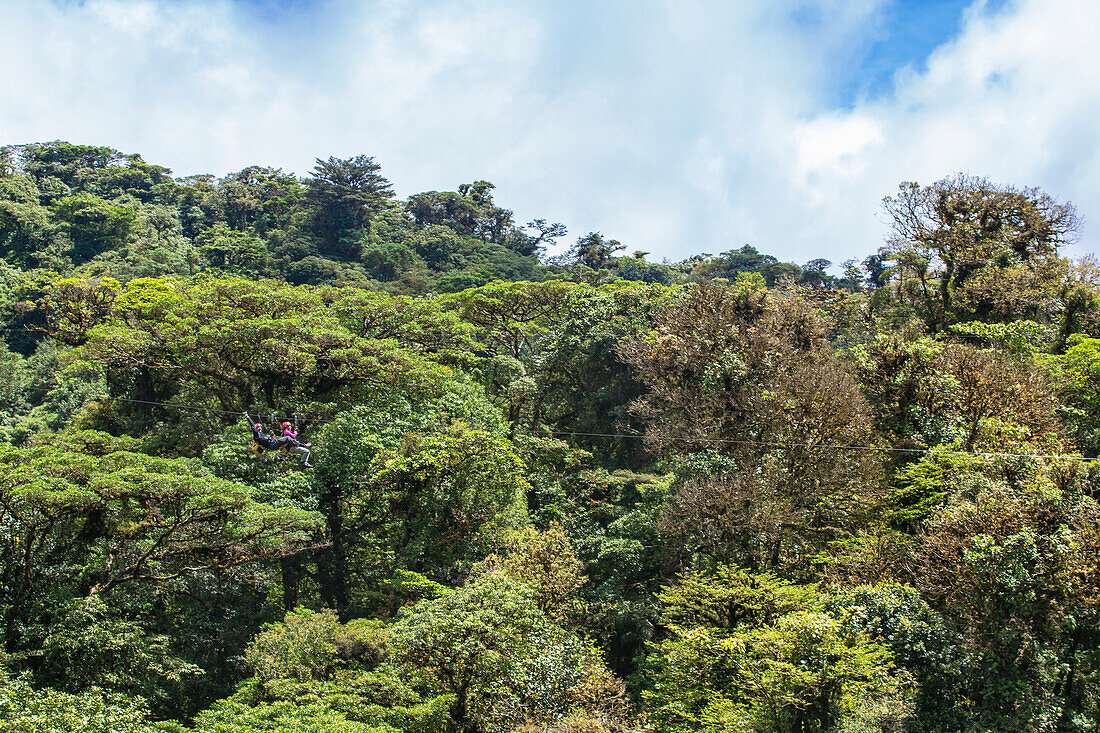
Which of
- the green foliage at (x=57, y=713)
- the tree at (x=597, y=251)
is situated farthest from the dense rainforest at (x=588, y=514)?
the tree at (x=597, y=251)

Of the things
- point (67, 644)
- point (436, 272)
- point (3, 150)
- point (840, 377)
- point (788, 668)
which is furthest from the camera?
point (3, 150)

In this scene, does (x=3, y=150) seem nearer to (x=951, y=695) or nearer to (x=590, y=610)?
(x=590, y=610)

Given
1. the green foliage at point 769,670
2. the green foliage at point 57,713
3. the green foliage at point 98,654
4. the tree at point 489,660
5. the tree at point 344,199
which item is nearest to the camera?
the green foliage at point 57,713

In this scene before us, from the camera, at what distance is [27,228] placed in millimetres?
44406

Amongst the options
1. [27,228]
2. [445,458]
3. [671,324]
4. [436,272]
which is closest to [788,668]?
[445,458]

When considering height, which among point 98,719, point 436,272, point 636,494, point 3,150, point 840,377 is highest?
point 3,150

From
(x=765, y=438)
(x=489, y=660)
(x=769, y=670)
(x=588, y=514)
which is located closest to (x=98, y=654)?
(x=489, y=660)

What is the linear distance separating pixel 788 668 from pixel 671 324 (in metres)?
11.1

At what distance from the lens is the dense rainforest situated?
36.0 ft

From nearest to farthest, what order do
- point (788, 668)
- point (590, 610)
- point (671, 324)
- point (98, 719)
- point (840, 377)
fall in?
point (98, 719) → point (788, 668) → point (840, 377) → point (590, 610) → point (671, 324)

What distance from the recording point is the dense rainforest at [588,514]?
36.0 ft

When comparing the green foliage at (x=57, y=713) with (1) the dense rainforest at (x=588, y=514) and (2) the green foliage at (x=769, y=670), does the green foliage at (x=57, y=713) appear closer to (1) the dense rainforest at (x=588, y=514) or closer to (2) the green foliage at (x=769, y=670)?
(1) the dense rainforest at (x=588, y=514)

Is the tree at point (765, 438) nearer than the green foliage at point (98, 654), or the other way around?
the green foliage at point (98, 654)

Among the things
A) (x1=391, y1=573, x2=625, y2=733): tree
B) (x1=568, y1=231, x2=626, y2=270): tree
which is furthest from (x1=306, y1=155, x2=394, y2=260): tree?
(x1=391, y1=573, x2=625, y2=733): tree
